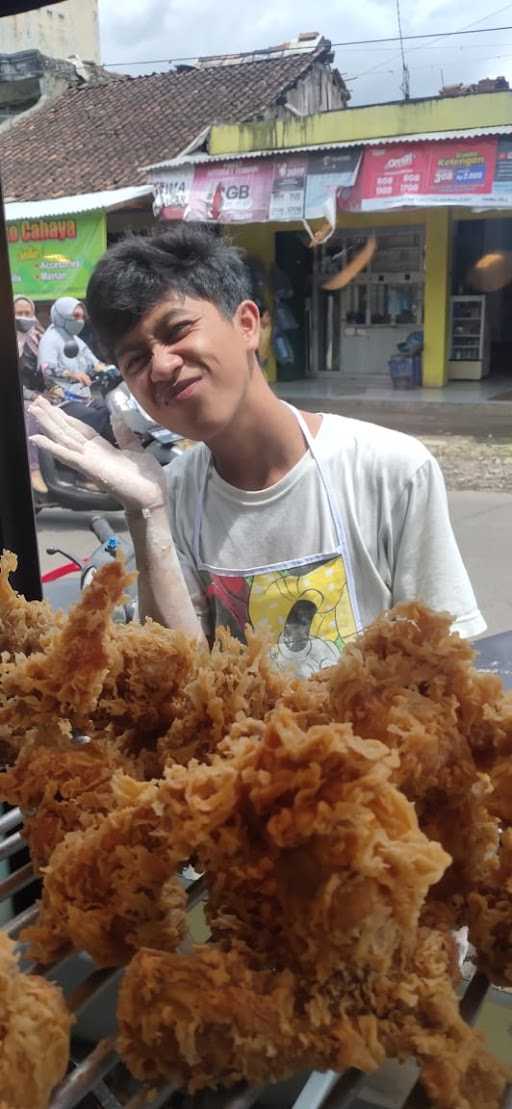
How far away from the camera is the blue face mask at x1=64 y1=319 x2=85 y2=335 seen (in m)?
7.51

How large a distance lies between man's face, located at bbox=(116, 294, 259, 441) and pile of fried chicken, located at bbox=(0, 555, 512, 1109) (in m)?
0.85

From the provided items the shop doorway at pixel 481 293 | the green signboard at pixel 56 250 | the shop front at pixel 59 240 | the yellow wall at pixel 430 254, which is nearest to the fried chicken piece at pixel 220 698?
the shop front at pixel 59 240

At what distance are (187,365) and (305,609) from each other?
526 mm

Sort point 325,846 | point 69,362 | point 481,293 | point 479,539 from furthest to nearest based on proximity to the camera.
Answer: point 481,293 < point 69,362 < point 479,539 < point 325,846

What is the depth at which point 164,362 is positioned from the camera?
Answer: 5.08 ft

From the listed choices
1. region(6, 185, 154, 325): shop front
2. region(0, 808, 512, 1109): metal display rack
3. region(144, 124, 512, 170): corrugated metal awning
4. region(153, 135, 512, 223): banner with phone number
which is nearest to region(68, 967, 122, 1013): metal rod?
region(0, 808, 512, 1109): metal display rack

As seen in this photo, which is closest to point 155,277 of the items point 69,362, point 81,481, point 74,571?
point 74,571

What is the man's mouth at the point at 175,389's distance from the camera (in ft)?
5.15

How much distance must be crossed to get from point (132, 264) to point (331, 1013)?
1320mm

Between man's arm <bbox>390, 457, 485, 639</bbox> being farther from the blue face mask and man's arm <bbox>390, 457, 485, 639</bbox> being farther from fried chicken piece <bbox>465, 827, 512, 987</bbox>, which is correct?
the blue face mask

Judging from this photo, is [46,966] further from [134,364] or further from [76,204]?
[76,204]

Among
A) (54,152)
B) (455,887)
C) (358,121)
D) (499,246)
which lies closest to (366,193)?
(358,121)

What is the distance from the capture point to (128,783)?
66 cm

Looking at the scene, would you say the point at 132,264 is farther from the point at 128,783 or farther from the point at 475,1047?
the point at 475,1047
